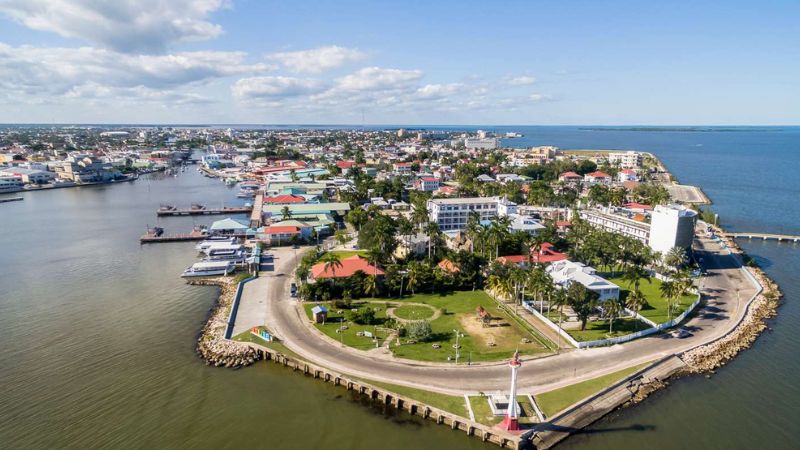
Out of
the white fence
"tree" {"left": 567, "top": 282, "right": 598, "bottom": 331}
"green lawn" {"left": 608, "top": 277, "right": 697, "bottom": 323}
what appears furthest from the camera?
"green lawn" {"left": 608, "top": 277, "right": 697, "bottom": 323}

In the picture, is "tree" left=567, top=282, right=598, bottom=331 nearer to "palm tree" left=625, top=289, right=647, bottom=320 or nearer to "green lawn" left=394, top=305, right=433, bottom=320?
"palm tree" left=625, top=289, right=647, bottom=320

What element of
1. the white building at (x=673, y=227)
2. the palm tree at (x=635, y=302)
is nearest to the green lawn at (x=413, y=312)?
the palm tree at (x=635, y=302)

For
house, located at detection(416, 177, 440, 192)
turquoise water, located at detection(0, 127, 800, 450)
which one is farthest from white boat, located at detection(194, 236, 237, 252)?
house, located at detection(416, 177, 440, 192)

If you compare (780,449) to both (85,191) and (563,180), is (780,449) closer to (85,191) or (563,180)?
(563,180)

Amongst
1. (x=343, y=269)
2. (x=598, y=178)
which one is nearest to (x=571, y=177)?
(x=598, y=178)

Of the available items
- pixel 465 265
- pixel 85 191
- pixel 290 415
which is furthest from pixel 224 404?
pixel 85 191

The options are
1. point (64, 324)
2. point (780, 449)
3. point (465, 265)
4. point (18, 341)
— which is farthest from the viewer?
point (465, 265)
